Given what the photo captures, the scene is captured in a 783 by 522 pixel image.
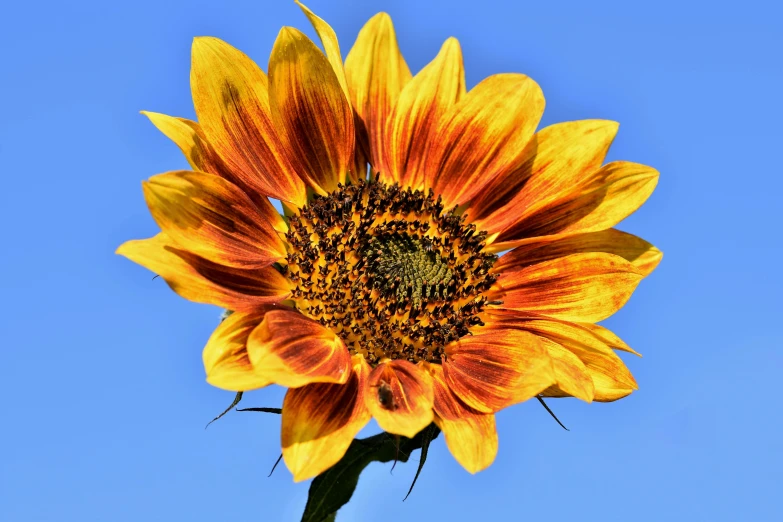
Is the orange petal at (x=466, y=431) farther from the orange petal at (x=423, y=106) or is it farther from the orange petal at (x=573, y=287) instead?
the orange petal at (x=423, y=106)

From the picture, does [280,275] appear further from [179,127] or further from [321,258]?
[179,127]

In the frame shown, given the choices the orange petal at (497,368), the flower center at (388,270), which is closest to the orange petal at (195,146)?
the flower center at (388,270)

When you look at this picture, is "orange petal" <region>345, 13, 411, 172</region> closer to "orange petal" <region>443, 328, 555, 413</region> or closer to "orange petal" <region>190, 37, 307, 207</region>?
"orange petal" <region>190, 37, 307, 207</region>

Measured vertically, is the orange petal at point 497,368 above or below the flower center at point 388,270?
below

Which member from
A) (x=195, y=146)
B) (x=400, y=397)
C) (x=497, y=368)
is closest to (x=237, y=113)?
(x=195, y=146)

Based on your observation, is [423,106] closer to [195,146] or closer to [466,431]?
[195,146]

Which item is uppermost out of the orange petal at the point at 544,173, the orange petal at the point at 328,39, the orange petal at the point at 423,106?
the orange petal at the point at 328,39

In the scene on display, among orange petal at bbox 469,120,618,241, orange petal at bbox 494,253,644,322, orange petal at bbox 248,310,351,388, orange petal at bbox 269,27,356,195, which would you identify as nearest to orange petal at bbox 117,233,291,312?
orange petal at bbox 248,310,351,388
